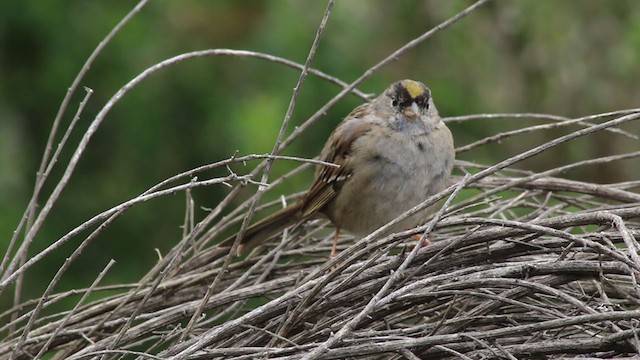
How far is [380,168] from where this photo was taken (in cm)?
354

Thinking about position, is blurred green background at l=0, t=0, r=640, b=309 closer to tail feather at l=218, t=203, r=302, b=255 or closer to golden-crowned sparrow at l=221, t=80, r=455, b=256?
golden-crowned sparrow at l=221, t=80, r=455, b=256

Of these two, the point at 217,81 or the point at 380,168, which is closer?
the point at 380,168

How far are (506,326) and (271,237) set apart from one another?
50.3 inches

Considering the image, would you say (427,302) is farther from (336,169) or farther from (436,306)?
(336,169)

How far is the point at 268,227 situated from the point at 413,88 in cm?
67

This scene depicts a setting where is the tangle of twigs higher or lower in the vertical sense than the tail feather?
higher

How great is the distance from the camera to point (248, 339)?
7.23 feet

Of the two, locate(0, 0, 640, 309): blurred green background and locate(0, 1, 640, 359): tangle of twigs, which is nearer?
locate(0, 1, 640, 359): tangle of twigs

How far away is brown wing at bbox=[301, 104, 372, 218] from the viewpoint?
11.9 feet

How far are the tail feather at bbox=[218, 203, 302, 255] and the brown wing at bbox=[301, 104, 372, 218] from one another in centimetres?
5

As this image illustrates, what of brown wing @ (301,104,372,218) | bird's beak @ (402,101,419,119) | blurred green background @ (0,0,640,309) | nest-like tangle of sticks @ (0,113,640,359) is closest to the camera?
nest-like tangle of sticks @ (0,113,640,359)

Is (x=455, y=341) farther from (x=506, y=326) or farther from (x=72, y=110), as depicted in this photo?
(x=72, y=110)

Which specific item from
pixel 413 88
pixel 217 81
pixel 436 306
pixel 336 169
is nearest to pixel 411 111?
pixel 413 88

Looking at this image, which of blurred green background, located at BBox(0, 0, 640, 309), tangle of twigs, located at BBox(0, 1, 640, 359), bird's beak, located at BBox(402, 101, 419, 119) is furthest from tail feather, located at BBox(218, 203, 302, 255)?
blurred green background, located at BBox(0, 0, 640, 309)
